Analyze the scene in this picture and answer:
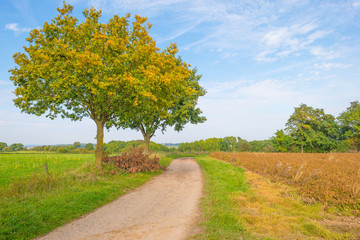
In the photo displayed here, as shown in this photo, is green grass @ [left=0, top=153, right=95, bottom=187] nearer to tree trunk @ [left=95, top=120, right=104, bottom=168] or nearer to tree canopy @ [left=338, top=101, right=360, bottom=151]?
tree trunk @ [left=95, top=120, right=104, bottom=168]

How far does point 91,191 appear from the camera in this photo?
8.97 metres

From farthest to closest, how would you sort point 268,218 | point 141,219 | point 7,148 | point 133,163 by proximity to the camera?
point 7,148 → point 133,163 → point 141,219 → point 268,218

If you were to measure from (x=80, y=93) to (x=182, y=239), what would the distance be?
1068cm


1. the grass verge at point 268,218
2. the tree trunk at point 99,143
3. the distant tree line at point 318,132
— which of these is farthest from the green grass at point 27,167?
the distant tree line at point 318,132

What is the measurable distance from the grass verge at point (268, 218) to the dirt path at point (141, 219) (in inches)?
25.6

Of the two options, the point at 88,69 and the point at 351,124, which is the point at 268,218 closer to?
the point at 88,69

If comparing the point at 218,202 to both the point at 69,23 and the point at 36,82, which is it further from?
the point at 69,23

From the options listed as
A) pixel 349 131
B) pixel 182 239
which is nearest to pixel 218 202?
pixel 182 239

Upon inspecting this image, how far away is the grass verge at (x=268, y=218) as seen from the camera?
5.34m

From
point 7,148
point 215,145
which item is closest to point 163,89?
point 215,145

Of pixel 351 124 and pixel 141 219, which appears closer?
pixel 141 219

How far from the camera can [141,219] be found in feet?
21.3

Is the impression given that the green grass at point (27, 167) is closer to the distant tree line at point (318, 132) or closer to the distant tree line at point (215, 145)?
the distant tree line at point (318, 132)

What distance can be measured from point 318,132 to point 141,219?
57.3 m
